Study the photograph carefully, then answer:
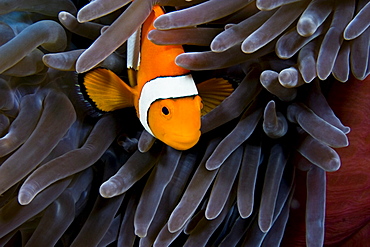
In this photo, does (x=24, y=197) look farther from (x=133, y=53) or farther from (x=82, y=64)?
(x=133, y=53)

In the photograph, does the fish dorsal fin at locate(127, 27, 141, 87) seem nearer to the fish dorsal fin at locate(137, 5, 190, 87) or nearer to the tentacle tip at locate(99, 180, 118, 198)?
the fish dorsal fin at locate(137, 5, 190, 87)

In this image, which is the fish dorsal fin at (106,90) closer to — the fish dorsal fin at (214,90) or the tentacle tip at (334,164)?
the fish dorsal fin at (214,90)

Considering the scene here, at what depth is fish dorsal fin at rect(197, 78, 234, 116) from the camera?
880 millimetres

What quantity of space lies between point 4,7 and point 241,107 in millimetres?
528

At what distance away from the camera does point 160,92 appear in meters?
0.81

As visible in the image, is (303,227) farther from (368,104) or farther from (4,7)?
(4,7)

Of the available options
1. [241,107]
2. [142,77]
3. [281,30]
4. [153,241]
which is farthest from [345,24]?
[153,241]

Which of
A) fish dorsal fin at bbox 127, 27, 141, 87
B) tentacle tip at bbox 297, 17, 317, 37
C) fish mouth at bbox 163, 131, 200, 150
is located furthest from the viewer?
fish dorsal fin at bbox 127, 27, 141, 87

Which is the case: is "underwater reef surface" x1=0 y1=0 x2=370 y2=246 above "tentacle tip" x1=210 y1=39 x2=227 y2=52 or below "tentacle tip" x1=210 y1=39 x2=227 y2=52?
below

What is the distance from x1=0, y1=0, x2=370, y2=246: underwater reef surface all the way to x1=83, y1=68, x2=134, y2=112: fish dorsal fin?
0.12 ft

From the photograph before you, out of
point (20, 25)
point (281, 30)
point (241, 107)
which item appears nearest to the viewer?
point (281, 30)

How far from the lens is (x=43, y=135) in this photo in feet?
2.60

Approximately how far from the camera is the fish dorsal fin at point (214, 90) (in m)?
0.88

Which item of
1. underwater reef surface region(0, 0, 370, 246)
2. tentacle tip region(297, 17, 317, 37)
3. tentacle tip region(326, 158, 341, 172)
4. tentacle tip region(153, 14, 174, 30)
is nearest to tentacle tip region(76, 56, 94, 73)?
underwater reef surface region(0, 0, 370, 246)
